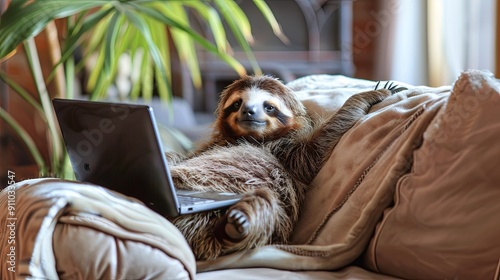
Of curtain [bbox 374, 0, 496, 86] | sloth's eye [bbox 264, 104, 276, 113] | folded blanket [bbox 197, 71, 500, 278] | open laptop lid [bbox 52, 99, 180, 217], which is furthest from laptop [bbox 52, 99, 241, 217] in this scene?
curtain [bbox 374, 0, 496, 86]

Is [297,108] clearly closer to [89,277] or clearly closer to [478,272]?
[478,272]

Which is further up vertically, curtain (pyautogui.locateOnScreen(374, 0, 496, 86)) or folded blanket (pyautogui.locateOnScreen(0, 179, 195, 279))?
folded blanket (pyautogui.locateOnScreen(0, 179, 195, 279))

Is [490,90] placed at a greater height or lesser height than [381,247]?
greater

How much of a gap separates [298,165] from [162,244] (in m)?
0.44

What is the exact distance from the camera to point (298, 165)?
4.27 feet

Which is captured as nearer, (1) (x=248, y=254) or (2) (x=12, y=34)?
(1) (x=248, y=254)

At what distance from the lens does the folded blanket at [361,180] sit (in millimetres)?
1102

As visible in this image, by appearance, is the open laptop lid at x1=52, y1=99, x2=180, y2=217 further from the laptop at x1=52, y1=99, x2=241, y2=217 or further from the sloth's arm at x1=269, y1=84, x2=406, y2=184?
the sloth's arm at x1=269, y1=84, x2=406, y2=184

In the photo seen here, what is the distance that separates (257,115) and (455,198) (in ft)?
1.50

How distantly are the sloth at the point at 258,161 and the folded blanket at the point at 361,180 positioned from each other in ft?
0.10

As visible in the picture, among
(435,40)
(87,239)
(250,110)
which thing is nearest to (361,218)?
(250,110)

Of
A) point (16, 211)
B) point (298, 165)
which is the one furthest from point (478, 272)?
point (16, 211)

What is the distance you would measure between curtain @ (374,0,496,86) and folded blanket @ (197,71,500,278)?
1829 mm

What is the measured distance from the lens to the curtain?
9.96 ft
